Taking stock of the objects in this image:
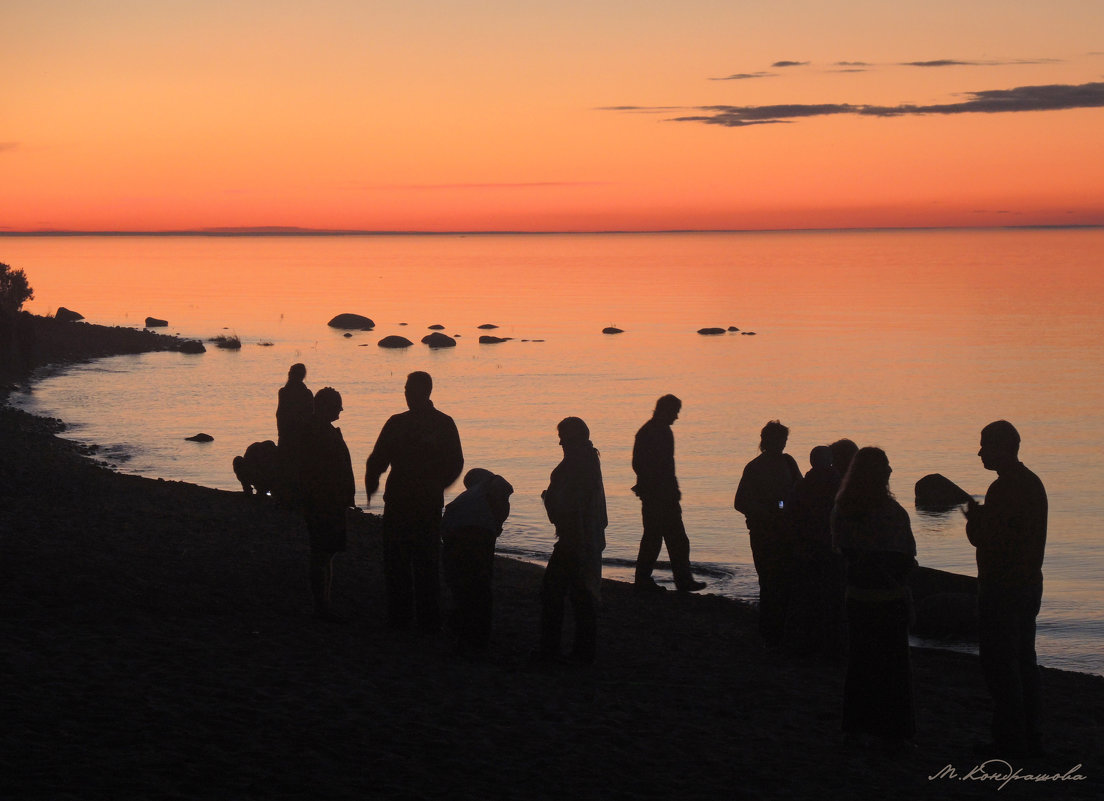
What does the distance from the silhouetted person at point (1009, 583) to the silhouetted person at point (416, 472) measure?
402 cm

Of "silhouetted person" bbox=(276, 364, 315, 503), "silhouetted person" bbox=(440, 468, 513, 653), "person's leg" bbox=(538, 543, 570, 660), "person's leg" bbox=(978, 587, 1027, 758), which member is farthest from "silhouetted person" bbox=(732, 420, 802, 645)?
"silhouetted person" bbox=(276, 364, 315, 503)

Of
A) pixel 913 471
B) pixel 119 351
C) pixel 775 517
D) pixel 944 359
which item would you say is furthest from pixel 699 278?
pixel 775 517

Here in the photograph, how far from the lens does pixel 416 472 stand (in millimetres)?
9227

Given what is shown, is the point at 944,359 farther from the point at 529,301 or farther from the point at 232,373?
the point at 529,301

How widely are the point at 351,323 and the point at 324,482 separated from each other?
247 ft

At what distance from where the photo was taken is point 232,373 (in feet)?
181

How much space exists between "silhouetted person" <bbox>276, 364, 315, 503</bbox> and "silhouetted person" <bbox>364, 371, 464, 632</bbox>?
2.49 feet

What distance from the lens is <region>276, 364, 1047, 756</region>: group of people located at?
6996 millimetres

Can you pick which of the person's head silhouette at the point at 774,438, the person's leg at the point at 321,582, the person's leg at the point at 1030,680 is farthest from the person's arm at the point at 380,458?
the person's leg at the point at 1030,680

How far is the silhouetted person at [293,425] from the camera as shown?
385 inches

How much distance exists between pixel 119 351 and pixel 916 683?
5645 centimetres

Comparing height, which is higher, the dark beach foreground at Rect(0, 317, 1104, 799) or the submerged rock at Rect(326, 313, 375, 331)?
the dark beach foreground at Rect(0, 317, 1104, 799)

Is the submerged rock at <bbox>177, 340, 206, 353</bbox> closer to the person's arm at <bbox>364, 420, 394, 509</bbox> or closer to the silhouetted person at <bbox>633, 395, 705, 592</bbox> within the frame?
the silhouetted person at <bbox>633, 395, 705, 592</bbox>
